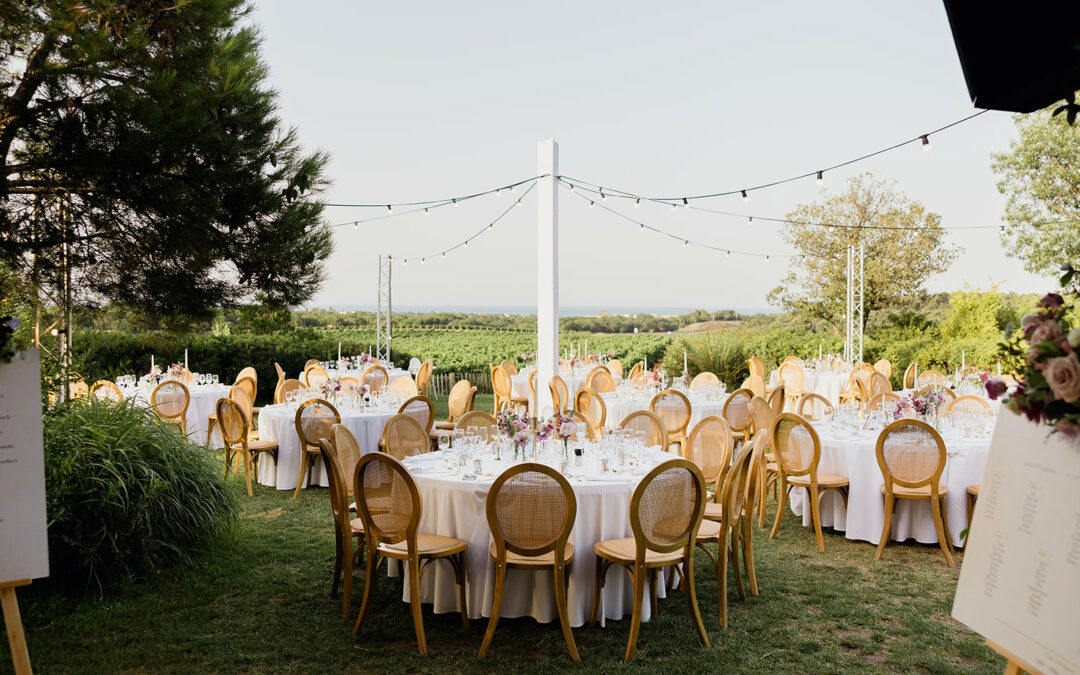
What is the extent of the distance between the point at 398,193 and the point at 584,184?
12.5 meters

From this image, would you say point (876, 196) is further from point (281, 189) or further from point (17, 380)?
point (17, 380)

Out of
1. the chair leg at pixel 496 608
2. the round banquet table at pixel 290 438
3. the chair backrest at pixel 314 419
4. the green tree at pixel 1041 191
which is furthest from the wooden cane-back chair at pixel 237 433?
the green tree at pixel 1041 191

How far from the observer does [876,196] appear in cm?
2180

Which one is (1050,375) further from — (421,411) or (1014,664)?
(421,411)

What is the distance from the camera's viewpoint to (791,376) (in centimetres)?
1268

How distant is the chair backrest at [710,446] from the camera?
565 centimetres

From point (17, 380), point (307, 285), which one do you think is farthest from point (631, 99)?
point (17, 380)

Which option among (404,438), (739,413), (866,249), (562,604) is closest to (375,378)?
(739,413)

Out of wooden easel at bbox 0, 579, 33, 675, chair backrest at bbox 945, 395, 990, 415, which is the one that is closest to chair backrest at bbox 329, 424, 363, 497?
wooden easel at bbox 0, 579, 33, 675

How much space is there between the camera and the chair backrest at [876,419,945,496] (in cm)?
566

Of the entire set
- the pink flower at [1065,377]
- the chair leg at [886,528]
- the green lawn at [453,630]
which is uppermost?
the pink flower at [1065,377]

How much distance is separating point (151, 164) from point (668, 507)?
10.4 feet

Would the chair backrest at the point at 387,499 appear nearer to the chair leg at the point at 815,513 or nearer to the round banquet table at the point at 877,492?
the chair leg at the point at 815,513

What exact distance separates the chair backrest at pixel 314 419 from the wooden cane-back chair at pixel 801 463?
167 inches
